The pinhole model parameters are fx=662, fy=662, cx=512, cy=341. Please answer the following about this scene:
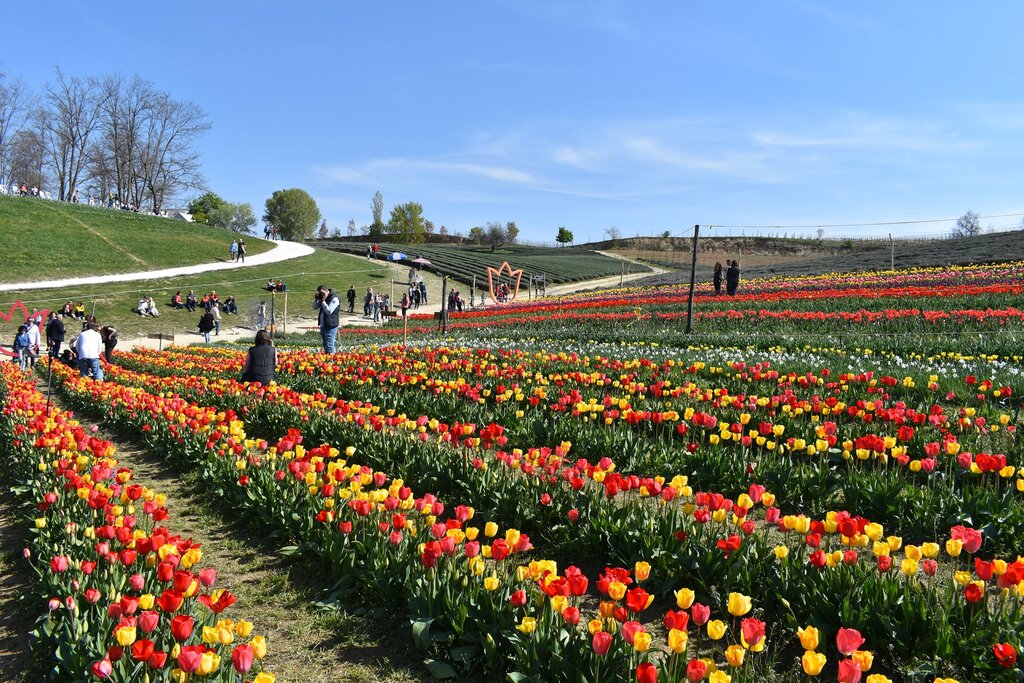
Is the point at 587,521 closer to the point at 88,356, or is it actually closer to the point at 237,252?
the point at 88,356

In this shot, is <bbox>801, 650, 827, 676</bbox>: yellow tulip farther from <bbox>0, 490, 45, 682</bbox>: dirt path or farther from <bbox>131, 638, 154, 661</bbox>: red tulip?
<bbox>0, 490, 45, 682</bbox>: dirt path

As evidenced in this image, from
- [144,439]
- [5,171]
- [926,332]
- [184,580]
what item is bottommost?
[144,439]

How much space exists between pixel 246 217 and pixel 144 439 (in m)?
119

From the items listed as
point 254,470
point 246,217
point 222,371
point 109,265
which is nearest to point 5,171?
point 246,217

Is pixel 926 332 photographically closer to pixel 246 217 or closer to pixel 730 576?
pixel 730 576

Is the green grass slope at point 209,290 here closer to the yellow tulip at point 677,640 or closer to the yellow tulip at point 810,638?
the yellow tulip at point 677,640

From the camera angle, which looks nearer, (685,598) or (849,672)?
(849,672)

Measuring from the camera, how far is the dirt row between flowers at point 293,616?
335 cm

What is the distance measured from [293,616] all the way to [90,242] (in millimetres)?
50616

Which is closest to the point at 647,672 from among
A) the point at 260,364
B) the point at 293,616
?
the point at 293,616

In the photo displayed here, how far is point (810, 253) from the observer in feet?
263

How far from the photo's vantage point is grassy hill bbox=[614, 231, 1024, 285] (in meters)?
34.5

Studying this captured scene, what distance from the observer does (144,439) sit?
813 cm

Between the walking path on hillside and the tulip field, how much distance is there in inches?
1234
